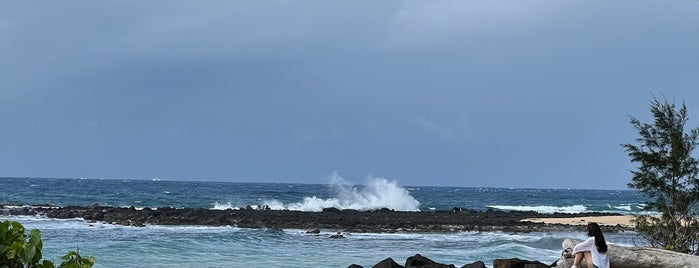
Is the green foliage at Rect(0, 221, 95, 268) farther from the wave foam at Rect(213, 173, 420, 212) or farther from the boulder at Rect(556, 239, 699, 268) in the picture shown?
the wave foam at Rect(213, 173, 420, 212)

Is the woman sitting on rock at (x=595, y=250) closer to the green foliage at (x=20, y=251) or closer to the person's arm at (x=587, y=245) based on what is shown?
the person's arm at (x=587, y=245)

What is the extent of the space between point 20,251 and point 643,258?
38.0ft

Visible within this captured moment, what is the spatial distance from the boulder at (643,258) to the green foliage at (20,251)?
10.8 meters

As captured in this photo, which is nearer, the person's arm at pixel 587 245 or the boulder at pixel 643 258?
the person's arm at pixel 587 245

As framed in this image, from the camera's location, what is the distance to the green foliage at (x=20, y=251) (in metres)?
3.64

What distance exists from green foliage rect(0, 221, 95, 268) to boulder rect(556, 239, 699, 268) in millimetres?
10843

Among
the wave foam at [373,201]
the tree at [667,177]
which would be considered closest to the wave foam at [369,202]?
the wave foam at [373,201]

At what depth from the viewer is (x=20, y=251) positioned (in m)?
3.65

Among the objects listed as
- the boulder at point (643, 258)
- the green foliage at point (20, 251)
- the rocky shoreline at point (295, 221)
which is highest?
the rocky shoreline at point (295, 221)

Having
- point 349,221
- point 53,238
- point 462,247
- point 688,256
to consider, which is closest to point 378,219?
point 349,221

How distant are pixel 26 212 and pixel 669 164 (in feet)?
113

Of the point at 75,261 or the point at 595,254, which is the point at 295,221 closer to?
the point at 595,254

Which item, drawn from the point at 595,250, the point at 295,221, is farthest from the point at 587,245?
the point at 295,221

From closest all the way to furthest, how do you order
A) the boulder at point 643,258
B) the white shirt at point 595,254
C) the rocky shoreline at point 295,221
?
the white shirt at point 595,254
the boulder at point 643,258
the rocky shoreline at point 295,221
